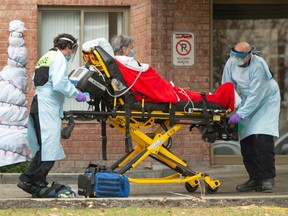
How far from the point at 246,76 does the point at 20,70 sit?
3.58 m

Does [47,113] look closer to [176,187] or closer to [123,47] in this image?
[123,47]

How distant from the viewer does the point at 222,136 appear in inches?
458

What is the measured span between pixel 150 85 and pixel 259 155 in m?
1.84

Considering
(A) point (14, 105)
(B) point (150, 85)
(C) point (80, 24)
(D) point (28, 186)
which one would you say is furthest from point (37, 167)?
(C) point (80, 24)

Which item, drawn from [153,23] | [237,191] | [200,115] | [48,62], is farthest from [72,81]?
[153,23]

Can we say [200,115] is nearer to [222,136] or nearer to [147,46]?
[222,136]

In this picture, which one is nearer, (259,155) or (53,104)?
(53,104)

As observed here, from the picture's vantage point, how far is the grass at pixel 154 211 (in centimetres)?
917

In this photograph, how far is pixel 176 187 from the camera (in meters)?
12.9

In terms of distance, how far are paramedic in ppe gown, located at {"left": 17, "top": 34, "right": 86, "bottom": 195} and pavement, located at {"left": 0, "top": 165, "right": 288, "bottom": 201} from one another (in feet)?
1.03

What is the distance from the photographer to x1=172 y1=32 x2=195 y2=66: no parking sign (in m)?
15.3

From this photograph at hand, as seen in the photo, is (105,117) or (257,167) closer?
(105,117)

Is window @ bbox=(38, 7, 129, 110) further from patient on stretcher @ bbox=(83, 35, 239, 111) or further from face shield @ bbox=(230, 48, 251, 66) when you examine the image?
patient on stretcher @ bbox=(83, 35, 239, 111)

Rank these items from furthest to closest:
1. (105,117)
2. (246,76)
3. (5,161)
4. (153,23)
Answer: (153,23)
(5,161)
(246,76)
(105,117)
